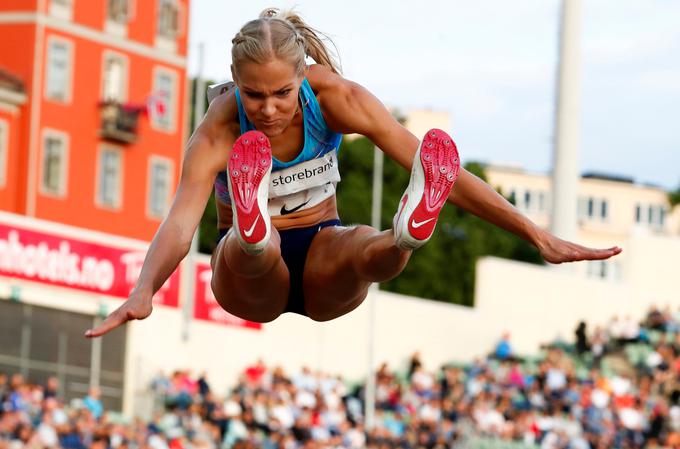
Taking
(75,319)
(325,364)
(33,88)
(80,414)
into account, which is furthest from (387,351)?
(80,414)

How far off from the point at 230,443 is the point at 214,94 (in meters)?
13.8

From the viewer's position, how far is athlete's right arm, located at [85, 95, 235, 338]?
7113mm

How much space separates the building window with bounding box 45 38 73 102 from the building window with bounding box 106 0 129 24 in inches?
62.9

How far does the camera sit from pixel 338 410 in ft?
79.5

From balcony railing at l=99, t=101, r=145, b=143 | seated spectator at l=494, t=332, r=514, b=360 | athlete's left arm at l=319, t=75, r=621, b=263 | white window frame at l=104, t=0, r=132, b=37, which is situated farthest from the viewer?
white window frame at l=104, t=0, r=132, b=37

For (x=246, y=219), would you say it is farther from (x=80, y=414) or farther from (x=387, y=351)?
(x=387, y=351)

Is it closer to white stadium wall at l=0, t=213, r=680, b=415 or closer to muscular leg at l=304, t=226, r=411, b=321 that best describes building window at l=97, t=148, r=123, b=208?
white stadium wall at l=0, t=213, r=680, b=415

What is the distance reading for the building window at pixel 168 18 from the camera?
4081cm

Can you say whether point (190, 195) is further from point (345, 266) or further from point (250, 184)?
point (345, 266)

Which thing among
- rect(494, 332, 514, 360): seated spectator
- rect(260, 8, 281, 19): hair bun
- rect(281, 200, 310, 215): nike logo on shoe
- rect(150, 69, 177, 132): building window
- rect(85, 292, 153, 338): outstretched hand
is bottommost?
rect(494, 332, 514, 360): seated spectator

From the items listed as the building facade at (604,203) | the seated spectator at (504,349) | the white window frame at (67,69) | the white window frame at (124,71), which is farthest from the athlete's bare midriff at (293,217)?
the building facade at (604,203)

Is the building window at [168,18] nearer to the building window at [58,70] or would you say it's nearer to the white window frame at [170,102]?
the white window frame at [170,102]

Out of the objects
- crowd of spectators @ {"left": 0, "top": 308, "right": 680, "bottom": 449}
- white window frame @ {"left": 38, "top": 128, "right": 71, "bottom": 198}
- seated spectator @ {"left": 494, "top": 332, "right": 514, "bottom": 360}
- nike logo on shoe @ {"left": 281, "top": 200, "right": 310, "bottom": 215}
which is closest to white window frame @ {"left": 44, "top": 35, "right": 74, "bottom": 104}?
white window frame @ {"left": 38, "top": 128, "right": 71, "bottom": 198}

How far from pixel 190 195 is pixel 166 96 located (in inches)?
1333
